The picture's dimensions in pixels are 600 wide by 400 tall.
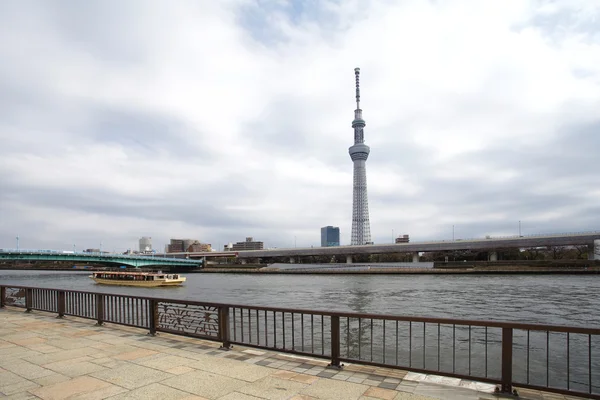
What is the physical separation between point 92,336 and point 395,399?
30.0 ft

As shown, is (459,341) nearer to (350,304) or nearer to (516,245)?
(350,304)

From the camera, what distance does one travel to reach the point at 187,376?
7453 millimetres

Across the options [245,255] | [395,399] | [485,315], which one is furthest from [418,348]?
[245,255]

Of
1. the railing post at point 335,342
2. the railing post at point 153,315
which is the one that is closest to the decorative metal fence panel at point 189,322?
the railing post at point 153,315

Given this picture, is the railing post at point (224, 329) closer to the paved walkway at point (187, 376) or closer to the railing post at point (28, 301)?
the paved walkway at point (187, 376)

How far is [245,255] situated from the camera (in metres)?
151

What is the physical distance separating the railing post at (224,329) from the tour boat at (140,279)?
61.9 metres

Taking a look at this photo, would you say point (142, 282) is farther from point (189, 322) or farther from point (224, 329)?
point (224, 329)

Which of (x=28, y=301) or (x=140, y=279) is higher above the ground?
(x=28, y=301)

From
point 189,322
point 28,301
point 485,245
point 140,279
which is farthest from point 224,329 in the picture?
point 485,245

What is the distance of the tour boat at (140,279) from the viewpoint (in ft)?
221

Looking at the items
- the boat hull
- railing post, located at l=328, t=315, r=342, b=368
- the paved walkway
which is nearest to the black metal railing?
railing post, located at l=328, t=315, r=342, b=368

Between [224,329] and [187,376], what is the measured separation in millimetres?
2315

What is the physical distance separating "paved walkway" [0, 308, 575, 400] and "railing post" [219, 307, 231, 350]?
256mm
